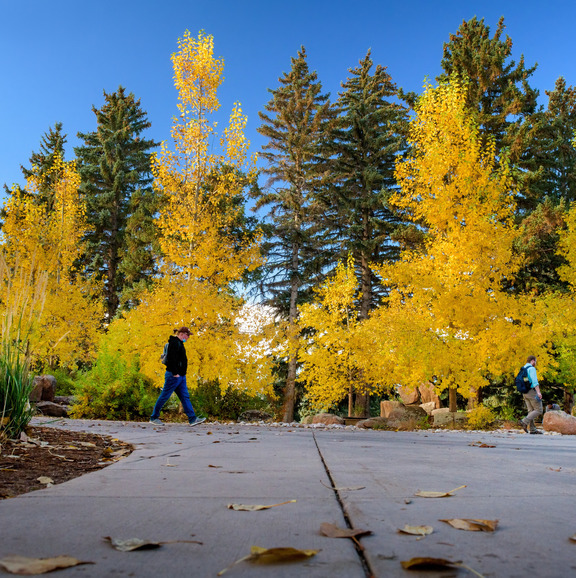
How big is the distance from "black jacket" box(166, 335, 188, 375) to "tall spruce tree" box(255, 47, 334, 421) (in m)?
14.6


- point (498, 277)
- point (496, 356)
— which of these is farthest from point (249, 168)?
point (496, 356)

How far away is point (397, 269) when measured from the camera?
12.1m

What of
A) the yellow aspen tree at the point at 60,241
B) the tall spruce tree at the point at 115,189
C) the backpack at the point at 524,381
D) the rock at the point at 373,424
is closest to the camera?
the backpack at the point at 524,381

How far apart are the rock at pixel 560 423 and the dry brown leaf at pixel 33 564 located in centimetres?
1211

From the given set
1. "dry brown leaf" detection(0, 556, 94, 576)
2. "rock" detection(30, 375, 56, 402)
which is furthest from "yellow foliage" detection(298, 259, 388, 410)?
"dry brown leaf" detection(0, 556, 94, 576)

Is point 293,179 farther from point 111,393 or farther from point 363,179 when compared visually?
point 111,393

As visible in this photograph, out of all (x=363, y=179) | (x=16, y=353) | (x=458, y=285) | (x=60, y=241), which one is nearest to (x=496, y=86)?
(x=363, y=179)

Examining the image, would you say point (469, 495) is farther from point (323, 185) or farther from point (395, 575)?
point (323, 185)

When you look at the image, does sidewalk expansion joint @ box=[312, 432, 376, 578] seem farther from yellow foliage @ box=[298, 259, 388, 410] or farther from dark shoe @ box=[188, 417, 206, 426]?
yellow foliage @ box=[298, 259, 388, 410]

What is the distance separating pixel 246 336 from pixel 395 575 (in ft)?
36.4

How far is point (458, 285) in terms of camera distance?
11.7 metres

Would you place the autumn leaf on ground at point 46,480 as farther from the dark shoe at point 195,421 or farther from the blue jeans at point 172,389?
the dark shoe at point 195,421

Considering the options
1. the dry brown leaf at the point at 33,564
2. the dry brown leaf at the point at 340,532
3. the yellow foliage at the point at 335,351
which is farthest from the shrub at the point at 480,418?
the dry brown leaf at the point at 33,564

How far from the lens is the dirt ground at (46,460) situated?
244cm
